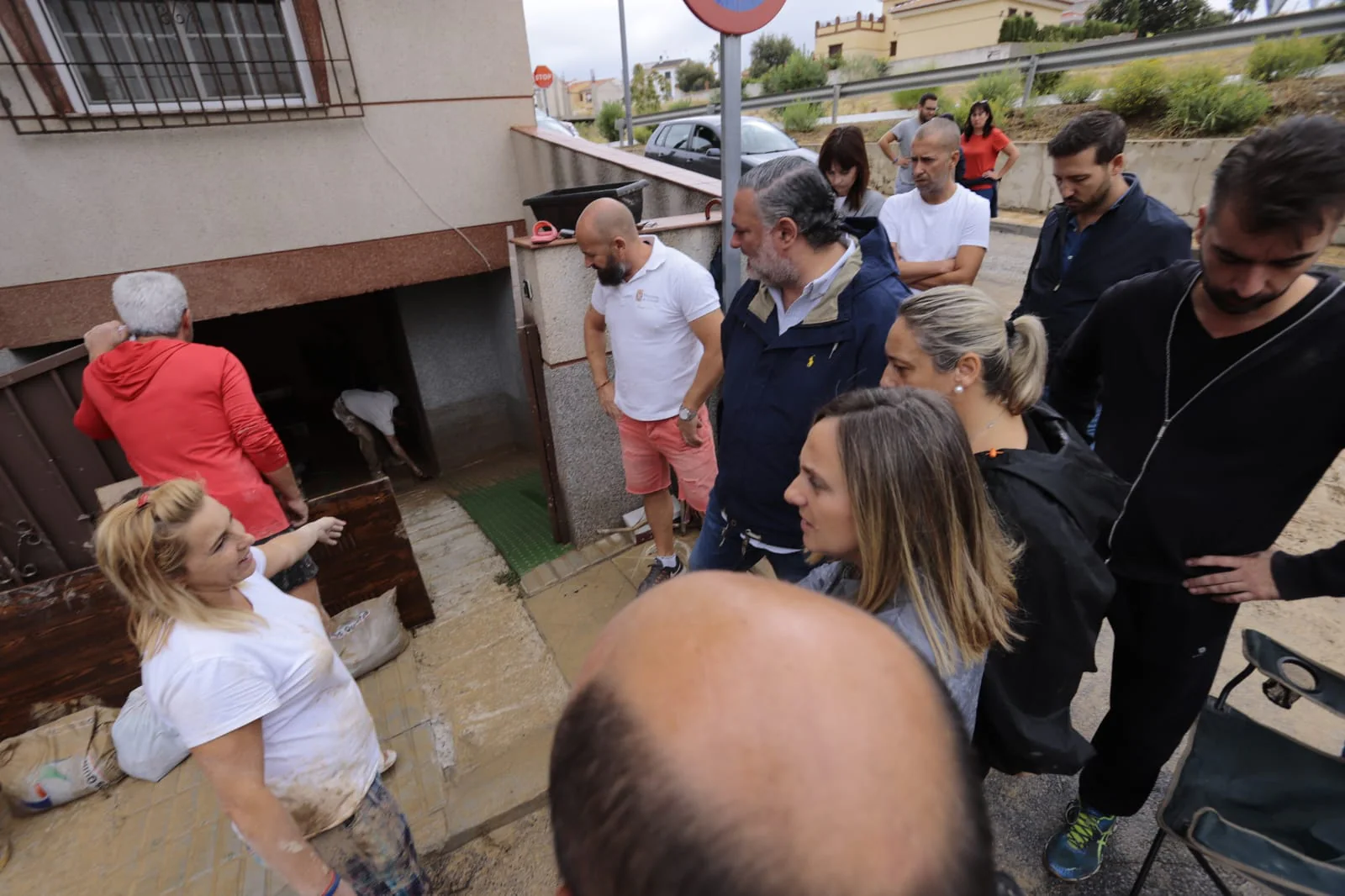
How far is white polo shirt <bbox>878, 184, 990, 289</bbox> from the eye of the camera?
352 centimetres

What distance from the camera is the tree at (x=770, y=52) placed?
42.0 meters

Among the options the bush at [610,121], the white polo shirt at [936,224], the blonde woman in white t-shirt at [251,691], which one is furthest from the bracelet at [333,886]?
the bush at [610,121]

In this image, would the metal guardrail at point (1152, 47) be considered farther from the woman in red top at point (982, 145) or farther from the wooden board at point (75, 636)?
the wooden board at point (75, 636)

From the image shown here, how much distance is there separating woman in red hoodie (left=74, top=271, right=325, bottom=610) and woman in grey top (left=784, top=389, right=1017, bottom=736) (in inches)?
95.4

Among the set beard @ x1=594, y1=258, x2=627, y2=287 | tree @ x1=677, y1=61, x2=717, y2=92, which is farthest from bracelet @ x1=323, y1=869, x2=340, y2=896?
tree @ x1=677, y1=61, x2=717, y2=92

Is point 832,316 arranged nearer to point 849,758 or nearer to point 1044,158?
point 849,758

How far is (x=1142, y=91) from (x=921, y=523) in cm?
1313

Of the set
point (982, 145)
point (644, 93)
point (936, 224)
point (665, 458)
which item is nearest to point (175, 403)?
point (665, 458)

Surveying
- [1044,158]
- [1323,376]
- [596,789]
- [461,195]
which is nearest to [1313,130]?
[1323,376]

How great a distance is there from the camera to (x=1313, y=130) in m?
1.38

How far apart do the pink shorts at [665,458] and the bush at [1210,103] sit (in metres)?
10.7

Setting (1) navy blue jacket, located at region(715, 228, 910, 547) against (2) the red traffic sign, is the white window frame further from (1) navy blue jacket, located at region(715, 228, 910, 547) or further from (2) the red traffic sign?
(1) navy blue jacket, located at region(715, 228, 910, 547)

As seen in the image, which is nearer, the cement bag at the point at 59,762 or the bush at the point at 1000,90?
the cement bag at the point at 59,762

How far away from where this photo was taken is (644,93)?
31062 mm
